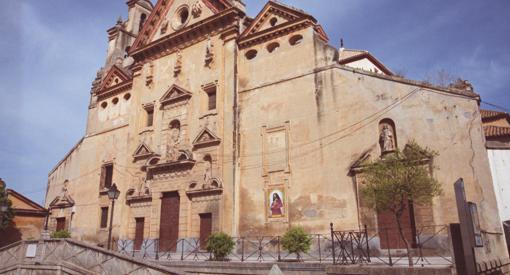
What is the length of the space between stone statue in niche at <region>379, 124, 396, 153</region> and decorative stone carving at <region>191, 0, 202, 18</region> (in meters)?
13.8

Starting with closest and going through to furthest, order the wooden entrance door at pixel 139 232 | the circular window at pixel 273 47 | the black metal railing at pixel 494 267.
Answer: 1. the black metal railing at pixel 494 267
2. the circular window at pixel 273 47
3. the wooden entrance door at pixel 139 232

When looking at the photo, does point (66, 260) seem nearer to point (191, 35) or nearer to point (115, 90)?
point (191, 35)

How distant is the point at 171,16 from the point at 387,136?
661 inches

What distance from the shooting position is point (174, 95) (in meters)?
23.7

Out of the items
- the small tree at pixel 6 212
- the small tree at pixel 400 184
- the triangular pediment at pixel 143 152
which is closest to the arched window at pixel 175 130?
the triangular pediment at pixel 143 152

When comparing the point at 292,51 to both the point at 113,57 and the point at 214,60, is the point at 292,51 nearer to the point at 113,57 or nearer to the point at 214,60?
the point at 214,60

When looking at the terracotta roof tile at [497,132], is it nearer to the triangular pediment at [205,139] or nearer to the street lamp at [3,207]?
the triangular pediment at [205,139]

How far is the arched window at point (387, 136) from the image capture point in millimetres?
16141

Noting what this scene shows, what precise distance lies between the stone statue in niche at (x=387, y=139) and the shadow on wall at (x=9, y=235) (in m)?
23.7

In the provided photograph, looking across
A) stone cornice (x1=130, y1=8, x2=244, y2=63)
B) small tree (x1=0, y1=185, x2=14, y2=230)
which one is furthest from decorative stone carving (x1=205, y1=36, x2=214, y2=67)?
small tree (x1=0, y1=185, x2=14, y2=230)

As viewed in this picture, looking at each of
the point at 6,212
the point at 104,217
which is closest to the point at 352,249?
the point at 104,217

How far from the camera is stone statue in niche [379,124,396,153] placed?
52.9ft

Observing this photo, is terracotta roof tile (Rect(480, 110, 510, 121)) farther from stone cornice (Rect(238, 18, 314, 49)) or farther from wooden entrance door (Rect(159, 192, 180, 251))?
wooden entrance door (Rect(159, 192, 180, 251))

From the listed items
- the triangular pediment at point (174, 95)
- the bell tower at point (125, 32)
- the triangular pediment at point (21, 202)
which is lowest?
the triangular pediment at point (21, 202)
